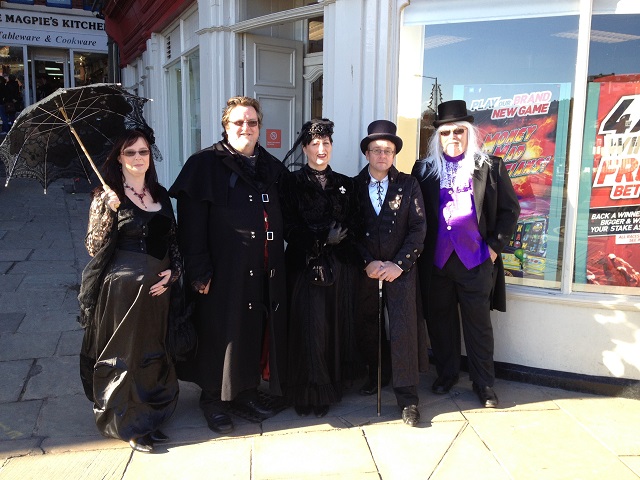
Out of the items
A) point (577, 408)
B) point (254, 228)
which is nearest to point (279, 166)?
point (254, 228)

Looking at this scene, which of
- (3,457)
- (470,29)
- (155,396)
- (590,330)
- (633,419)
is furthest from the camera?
(470,29)

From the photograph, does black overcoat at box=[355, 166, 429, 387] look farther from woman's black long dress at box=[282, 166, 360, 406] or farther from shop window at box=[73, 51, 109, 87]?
shop window at box=[73, 51, 109, 87]

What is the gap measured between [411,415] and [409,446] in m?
0.28

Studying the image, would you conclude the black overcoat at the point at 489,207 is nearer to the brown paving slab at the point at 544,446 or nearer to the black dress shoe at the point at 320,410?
the brown paving slab at the point at 544,446

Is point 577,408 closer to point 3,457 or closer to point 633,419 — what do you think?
point 633,419

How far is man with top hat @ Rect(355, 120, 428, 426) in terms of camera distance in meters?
3.53

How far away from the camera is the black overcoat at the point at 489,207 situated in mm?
3633

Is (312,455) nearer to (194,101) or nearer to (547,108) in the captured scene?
(547,108)

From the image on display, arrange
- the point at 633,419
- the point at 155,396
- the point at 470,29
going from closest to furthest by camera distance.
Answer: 1. the point at 155,396
2. the point at 633,419
3. the point at 470,29

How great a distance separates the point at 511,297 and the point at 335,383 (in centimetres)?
146

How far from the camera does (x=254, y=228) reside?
331 cm

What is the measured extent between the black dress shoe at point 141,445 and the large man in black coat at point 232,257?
382mm

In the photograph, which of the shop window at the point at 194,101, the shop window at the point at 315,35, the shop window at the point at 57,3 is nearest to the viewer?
the shop window at the point at 315,35

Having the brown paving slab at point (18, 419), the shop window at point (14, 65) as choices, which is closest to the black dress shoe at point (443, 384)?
the brown paving slab at point (18, 419)
